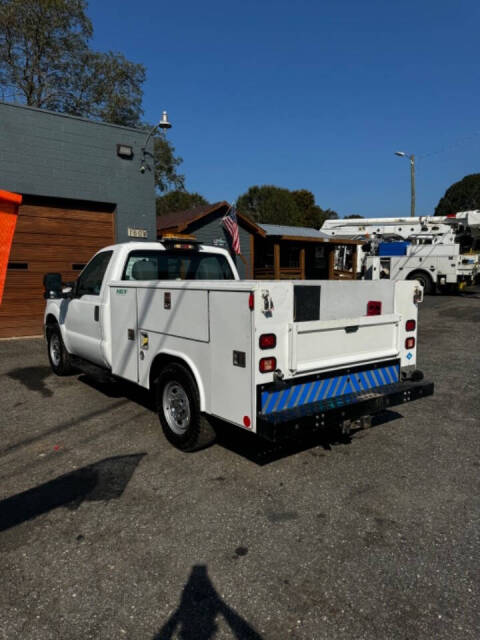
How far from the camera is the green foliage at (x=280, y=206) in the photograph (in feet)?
172

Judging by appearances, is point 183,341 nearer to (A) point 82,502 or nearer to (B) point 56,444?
(A) point 82,502

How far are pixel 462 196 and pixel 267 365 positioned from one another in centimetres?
7803

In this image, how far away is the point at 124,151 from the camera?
472 inches

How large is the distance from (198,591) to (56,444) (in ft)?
8.76

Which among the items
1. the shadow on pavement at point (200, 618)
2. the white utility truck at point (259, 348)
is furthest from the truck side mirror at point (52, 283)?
the shadow on pavement at point (200, 618)

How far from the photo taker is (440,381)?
694cm

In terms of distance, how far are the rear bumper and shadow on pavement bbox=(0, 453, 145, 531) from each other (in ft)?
4.55

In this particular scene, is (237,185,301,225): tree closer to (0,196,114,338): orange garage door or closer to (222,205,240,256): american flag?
(222,205,240,256): american flag

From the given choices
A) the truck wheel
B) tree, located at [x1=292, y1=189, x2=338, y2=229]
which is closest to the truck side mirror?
the truck wheel

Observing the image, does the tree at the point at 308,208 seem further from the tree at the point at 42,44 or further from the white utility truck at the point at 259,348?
the white utility truck at the point at 259,348

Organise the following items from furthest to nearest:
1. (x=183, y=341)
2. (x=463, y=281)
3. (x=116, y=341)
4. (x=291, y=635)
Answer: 1. (x=463, y=281)
2. (x=116, y=341)
3. (x=183, y=341)
4. (x=291, y=635)

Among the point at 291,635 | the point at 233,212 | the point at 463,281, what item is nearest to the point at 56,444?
the point at 291,635

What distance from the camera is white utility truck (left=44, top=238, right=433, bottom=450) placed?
3.39 metres

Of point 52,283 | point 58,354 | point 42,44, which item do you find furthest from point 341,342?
point 42,44
